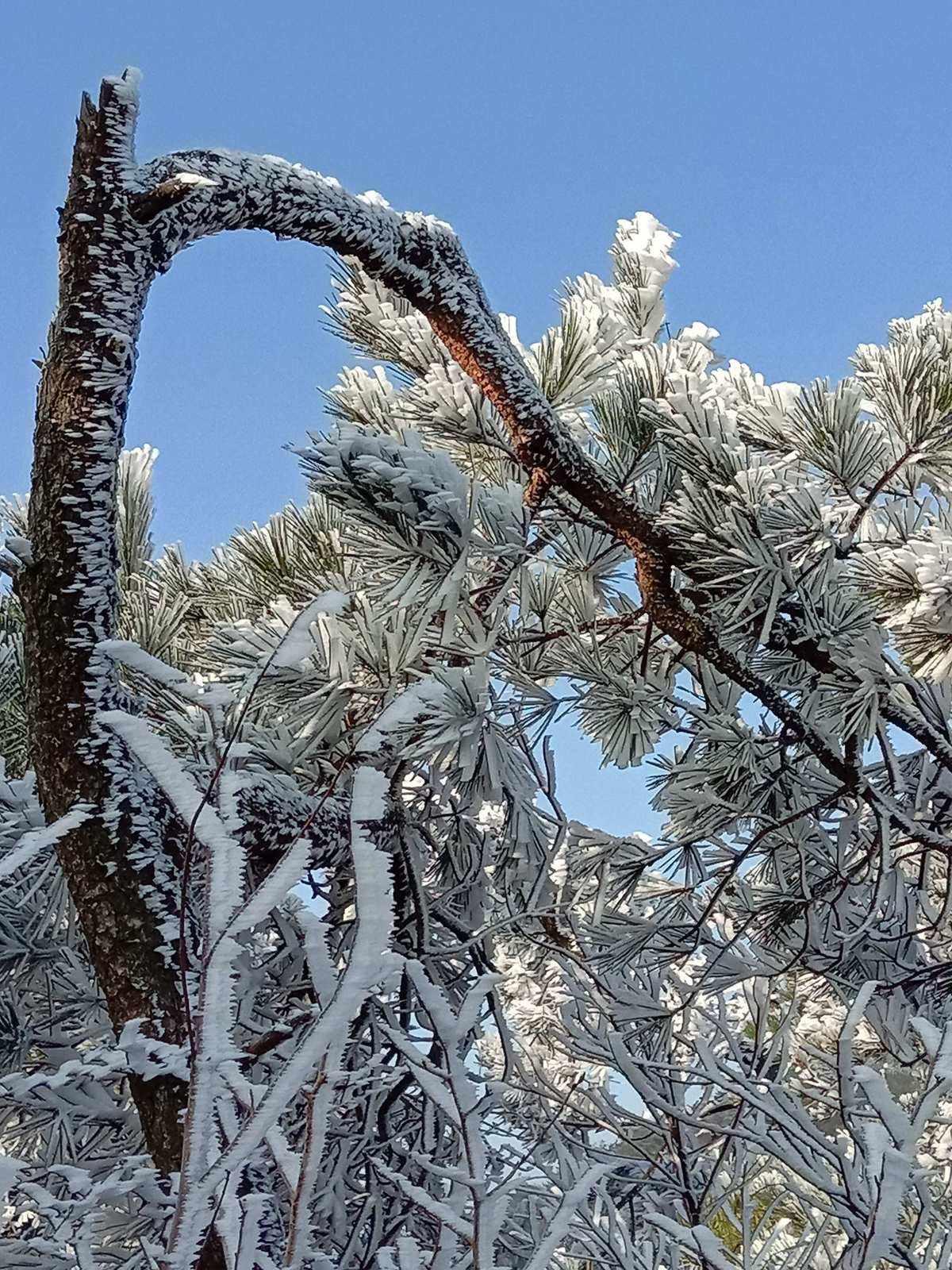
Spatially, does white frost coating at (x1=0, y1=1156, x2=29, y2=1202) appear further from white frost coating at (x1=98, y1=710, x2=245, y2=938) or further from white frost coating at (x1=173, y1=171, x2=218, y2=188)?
white frost coating at (x1=173, y1=171, x2=218, y2=188)

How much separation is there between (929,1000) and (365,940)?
2.29 meters

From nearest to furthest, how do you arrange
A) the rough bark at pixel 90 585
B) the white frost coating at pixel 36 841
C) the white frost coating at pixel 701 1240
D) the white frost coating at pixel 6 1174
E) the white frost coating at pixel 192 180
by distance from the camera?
1. the white frost coating at pixel 6 1174
2. the white frost coating at pixel 36 841
3. the white frost coating at pixel 701 1240
4. the rough bark at pixel 90 585
5. the white frost coating at pixel 192 180

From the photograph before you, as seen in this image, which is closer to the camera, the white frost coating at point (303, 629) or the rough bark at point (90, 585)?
the white frost coating at point (303, 629)

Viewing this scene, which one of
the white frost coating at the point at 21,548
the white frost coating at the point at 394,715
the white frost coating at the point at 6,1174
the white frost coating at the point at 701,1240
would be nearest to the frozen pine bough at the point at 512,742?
the white frost coating at the point at 21,548

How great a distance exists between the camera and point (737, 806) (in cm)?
196

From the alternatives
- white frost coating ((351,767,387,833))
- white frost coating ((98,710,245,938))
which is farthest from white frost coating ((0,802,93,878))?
white frost coating ((351,767,387,833))

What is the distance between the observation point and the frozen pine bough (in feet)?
4.13

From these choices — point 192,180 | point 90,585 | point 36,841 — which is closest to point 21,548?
point 90,585

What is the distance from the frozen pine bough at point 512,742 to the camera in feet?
4.13

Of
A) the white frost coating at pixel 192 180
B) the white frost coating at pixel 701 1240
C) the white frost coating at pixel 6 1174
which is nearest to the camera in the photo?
the white frost coating at pixel 6 1174

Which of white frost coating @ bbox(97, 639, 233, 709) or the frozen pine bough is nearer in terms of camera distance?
white frost coating @ bbox(97, 639, 233, 709)

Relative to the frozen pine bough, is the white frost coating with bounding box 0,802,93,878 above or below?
below

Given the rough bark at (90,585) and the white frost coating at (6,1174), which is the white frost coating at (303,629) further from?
the rough bark at (90,585)

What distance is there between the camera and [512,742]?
1892 mm
